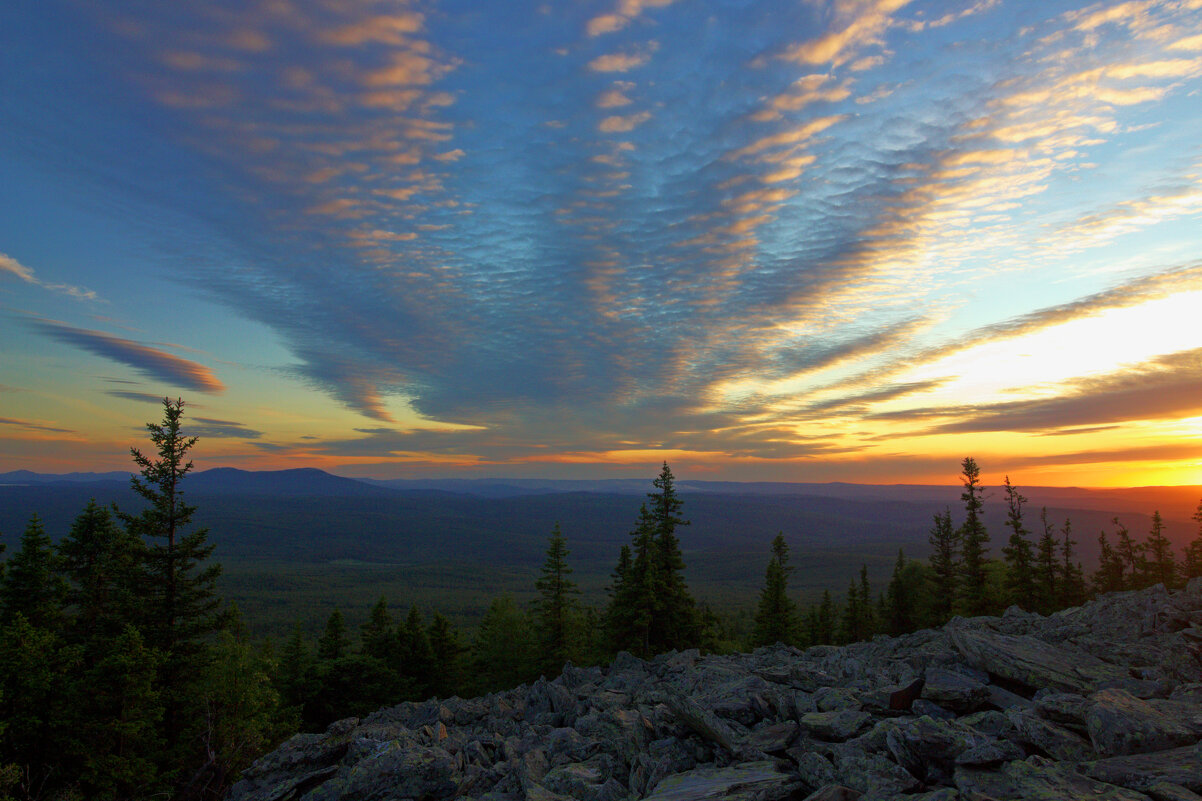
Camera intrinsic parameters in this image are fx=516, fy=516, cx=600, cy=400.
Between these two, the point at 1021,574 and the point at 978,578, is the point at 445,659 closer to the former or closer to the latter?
the point at 978,578

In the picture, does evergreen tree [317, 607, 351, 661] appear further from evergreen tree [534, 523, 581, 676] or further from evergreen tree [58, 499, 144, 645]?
evergreen tree [534, 523, 581, 676]

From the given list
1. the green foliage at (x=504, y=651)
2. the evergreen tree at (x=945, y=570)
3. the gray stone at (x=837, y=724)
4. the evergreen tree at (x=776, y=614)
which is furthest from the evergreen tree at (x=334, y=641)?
the evergreen tree at (x=945, y=570)

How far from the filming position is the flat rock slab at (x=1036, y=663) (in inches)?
539

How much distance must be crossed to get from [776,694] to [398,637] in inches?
1714

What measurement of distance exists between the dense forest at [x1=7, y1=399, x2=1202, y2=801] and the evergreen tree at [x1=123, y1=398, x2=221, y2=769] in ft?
0.29

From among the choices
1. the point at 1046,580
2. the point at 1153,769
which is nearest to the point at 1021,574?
the point at 1046,580

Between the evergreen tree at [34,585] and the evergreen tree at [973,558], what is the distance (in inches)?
2763

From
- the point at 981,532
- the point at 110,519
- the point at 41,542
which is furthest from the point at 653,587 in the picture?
the point at 41,542

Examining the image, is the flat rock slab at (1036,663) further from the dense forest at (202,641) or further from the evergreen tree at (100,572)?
the evergreen tree at (100,572)

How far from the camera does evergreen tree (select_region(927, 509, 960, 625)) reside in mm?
51469

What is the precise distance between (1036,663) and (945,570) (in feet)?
146

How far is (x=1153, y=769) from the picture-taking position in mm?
8609

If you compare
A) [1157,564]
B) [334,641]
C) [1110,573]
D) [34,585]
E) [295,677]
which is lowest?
[295,677]

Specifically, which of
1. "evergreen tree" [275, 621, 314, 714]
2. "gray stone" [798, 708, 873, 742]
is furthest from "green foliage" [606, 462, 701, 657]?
"gray stone" [798, 708, 873, 742]
